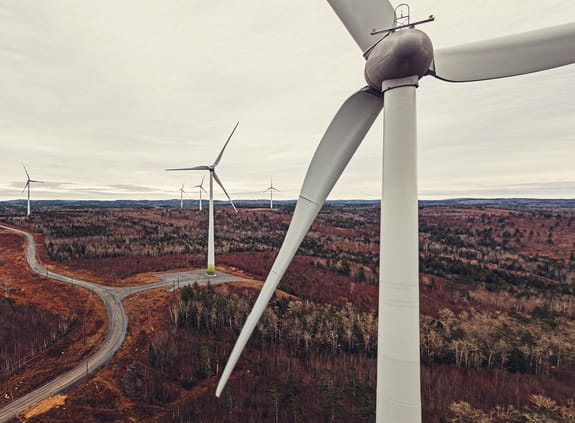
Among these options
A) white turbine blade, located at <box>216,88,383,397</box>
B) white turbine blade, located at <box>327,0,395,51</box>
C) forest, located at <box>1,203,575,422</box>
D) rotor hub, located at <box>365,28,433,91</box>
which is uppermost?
white turbine blade, located at <box>327,0,395,51</box>

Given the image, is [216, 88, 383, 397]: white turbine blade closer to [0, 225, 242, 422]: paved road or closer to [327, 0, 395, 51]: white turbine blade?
[327, 0, 395, 51]: white turbine blade

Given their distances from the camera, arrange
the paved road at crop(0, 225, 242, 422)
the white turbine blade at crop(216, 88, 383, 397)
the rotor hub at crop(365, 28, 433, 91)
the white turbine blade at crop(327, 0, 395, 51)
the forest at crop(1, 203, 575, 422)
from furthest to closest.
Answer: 1. the paved road at crop(0, 225, 242, 422)
2. the forest at crop(1, 203, 575, 422)
3. the white turbine blade at crop(216, 88, 383, 397)
4. the white turbine blade at crop(327, 0, 395, 51)
5. the rotor hub at crop(365, 28, 433, 91)

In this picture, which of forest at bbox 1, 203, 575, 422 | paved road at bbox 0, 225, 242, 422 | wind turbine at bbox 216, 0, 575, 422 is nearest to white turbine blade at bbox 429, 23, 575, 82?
wind turbine at bbox 216, 0, 575, 422

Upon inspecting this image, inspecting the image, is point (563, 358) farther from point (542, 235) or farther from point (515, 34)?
point (542, 235)

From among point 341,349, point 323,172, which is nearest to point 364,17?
point 323,172

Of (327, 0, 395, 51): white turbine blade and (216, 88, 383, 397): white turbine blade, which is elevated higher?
(327, 0, 395, 51): white turbine blade

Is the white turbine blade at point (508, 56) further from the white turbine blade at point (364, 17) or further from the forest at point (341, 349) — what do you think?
the forest at point (341, 349)

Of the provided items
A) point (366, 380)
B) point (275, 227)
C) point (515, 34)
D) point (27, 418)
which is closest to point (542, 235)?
point (275, 227)

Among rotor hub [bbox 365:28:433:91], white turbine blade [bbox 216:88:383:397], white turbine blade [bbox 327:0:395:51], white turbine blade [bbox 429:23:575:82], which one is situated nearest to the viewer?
rotor hub [bbox 365:28:433:91]
